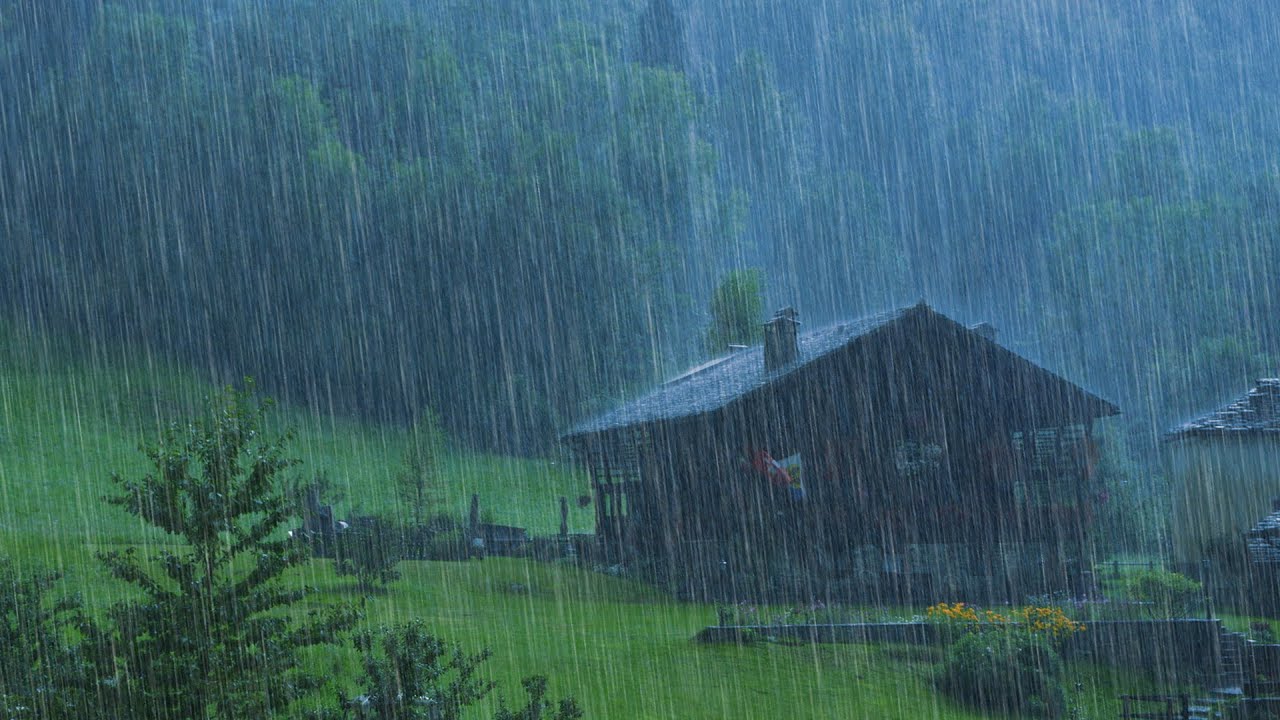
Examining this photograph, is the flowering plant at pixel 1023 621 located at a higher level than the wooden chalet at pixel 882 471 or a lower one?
lower

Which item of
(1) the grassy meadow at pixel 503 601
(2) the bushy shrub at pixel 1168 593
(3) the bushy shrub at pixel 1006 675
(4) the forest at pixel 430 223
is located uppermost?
(4) the forest at pixel 430 223

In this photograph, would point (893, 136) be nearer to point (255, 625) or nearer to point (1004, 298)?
point (1004, 298)

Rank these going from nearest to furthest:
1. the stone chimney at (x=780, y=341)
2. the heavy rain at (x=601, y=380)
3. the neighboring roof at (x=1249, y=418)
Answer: the heavy rain at (x=601, y=380) → the stone chimney at (x=780, y=341) → the neighboring roof at (x=1249, y=418)

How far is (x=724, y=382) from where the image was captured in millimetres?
26594

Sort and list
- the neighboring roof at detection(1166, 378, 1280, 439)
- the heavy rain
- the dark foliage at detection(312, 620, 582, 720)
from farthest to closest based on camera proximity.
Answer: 1. the neighboring roof at detection(1166, 378, 1280, 439)
2. the heavy rain
3. the dark foliage at detection(312, 620, 582, 720)

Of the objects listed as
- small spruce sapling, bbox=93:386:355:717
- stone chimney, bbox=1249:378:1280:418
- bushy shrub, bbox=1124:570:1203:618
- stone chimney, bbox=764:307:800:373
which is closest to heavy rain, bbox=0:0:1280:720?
small spruce sapling, bbox=93:386:355:717

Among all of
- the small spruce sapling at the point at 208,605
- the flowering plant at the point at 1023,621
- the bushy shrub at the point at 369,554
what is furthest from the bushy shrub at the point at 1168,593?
the small spruce sapling at the point at 208,605

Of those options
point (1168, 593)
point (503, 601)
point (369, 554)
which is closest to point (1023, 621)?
point (1168, 593)

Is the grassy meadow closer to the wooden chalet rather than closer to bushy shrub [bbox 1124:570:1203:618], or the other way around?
the wooden chalet

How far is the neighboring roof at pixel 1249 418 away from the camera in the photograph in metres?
30.4

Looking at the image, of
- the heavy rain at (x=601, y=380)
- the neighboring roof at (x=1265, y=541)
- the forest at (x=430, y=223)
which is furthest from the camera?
the forest at (x=430, y=223)

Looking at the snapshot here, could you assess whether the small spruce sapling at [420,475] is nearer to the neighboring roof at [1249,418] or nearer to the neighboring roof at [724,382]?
the neighboring roof at [724,382]

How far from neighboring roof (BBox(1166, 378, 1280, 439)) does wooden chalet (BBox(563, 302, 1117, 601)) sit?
335 inches

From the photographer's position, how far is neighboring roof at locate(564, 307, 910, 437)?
23.7 m
